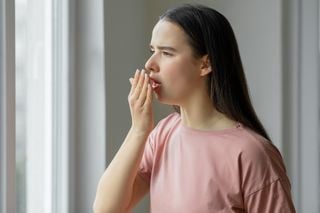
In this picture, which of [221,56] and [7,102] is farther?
[7,102]

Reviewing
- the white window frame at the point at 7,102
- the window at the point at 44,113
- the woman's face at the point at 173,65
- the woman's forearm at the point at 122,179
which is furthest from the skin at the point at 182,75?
the window at the point at 44,113

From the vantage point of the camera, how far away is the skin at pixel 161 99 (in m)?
1.03

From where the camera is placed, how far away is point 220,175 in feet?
3.24

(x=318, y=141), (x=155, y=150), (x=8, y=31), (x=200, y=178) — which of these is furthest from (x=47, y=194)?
(x=318, y=141)

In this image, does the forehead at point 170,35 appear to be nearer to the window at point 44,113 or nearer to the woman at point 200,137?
the woman at point 200,137

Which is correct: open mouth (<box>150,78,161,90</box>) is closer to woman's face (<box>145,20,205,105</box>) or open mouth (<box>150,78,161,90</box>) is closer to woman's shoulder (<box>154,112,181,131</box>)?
woman's face (<box>145,20,205,105</box>)

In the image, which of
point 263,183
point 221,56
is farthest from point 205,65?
point 263,183

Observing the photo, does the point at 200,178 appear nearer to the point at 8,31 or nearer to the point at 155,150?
the point at 155,150

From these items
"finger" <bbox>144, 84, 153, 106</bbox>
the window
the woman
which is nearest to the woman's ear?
the woman

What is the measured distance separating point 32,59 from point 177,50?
668mm

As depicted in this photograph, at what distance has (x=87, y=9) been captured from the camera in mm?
1646

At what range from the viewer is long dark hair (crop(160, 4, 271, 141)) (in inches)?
39.8

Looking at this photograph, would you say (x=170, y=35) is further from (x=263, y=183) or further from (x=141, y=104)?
(x=263, y=183)

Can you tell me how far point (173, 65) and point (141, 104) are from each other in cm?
10
